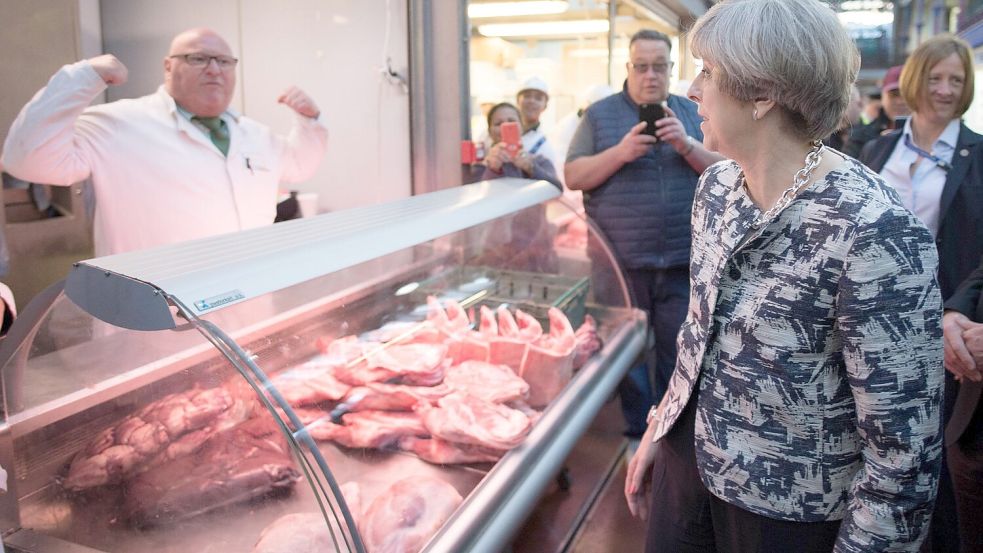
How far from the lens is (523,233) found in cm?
315

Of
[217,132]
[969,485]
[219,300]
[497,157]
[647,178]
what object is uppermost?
[217,132]

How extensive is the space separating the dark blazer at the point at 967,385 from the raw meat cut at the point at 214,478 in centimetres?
170

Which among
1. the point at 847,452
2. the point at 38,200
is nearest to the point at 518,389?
the point at 847,452

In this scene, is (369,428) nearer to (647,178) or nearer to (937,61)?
(647,178)

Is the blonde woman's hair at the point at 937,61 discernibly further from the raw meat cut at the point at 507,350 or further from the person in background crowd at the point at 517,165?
the raw meat cut at the point at 507,350

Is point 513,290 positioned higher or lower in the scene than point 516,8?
lower

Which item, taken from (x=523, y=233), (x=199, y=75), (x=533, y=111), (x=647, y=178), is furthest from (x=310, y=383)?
(x=533, y=111)

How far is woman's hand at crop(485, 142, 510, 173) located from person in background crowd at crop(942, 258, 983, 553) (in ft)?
6.92

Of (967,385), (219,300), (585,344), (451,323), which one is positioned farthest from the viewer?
(585,344)

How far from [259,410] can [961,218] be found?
A: 2.78 metres

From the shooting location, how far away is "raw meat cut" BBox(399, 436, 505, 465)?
208 centimetres

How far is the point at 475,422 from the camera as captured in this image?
85.4 inches

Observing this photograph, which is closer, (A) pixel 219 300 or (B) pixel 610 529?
(A) pixel 219 300

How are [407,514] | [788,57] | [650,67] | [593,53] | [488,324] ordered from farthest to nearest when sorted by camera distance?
[593,53]
[650,67]
[488,324]
[407,514]
[788,57]
